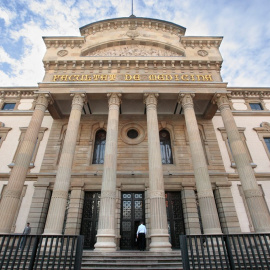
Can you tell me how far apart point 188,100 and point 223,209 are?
8369 millimetres

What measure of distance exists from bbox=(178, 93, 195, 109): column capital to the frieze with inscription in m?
1.60

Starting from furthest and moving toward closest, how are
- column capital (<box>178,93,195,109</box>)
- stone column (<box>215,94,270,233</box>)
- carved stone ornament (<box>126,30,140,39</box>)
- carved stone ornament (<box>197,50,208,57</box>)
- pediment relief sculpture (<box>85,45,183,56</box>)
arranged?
carved stone ornament (<box>126,30,140,39</box>) < pediment relief sculpture (<box>85,45,183,56</box>) < carved stone ornament (<box>197,50,208,57</box>) < column capital (<box>178,93,195,109</box>) < stone column (<box>215,94,270,233</box>)

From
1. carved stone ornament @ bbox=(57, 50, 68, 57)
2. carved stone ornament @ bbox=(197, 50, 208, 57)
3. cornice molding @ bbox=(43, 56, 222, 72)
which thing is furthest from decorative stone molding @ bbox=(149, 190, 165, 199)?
carved stone ornament @ bbox=(57, 50, 68, 57)

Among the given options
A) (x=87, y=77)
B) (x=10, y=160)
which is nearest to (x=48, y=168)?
(x=10, y=160)

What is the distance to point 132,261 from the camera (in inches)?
338

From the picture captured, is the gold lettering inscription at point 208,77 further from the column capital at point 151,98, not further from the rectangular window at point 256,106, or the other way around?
the rectangular window at point 256,106

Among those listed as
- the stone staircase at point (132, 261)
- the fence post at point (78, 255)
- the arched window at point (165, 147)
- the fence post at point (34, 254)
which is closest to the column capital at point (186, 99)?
the arched window at point (165, 147)

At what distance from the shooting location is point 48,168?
16.1 metres

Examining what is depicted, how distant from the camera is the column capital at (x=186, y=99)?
1493 cm

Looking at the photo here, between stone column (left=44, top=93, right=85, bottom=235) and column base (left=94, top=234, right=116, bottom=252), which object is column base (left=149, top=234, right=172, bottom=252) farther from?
stone column (left=44, top=93, right=85, bottom=235)

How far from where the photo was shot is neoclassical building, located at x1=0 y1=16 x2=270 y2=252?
1208cm

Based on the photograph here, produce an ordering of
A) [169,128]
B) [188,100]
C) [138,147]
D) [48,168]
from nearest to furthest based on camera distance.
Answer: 1. [188,100]
2. [48,168]
3. [138,147]
4. [169,128]

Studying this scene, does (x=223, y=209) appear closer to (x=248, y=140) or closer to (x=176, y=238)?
(x=176, y=238)

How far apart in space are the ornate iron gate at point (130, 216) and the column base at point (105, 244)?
4060 millimetres
